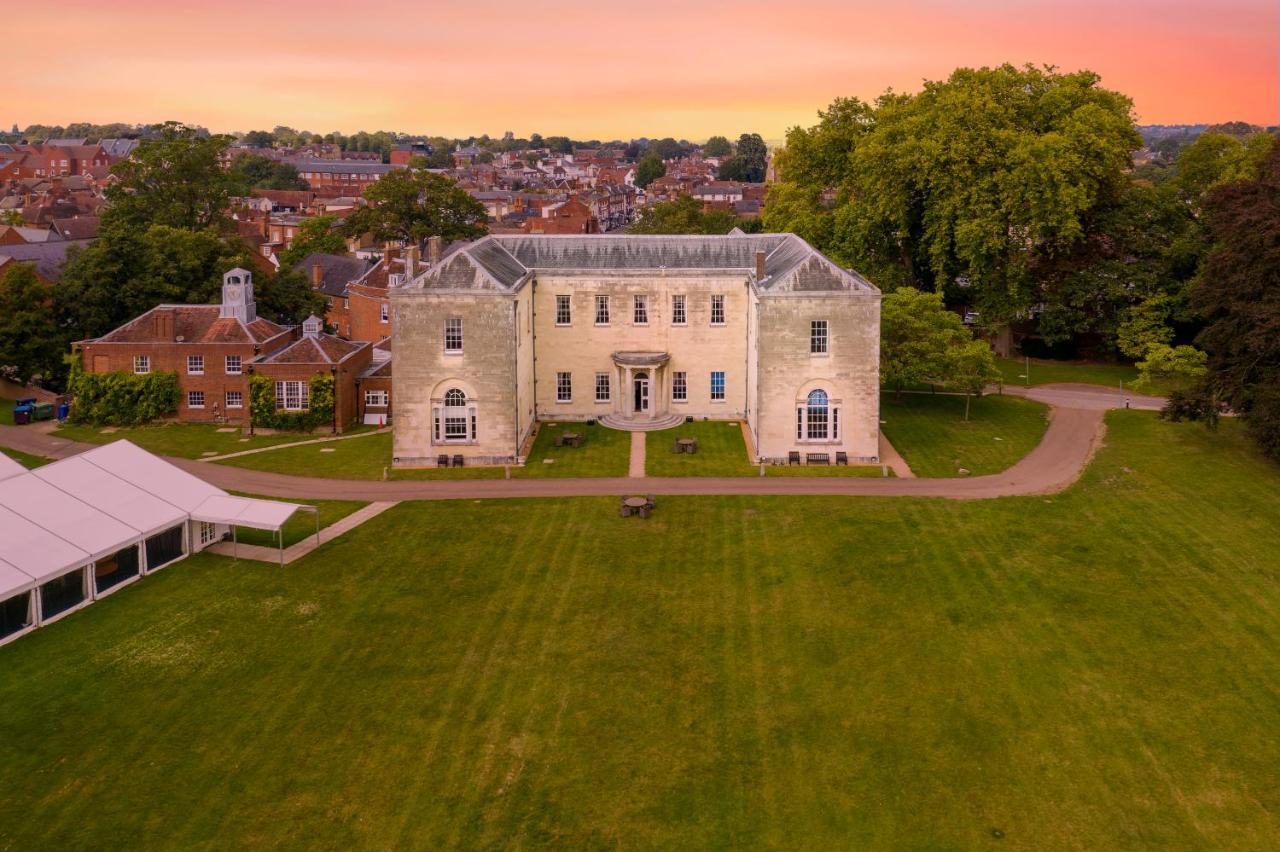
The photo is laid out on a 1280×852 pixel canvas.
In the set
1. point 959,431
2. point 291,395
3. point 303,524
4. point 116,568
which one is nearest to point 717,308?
point 959,431

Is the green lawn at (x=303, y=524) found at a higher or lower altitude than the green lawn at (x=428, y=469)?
lower

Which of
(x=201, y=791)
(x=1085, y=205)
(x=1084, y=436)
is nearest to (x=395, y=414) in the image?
(x=201, y=791)

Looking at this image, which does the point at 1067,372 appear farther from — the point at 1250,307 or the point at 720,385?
the point at 720,385

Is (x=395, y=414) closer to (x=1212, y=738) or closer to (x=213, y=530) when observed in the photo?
(x=213, y=530)

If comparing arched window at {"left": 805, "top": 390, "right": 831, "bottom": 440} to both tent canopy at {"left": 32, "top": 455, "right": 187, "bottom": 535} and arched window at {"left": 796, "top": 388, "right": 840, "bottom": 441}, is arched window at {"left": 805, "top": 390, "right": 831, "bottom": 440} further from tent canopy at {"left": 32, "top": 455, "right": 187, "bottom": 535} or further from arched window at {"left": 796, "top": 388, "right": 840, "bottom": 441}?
tent canopy at {"left": 32, "top": 455, "right": 187, "bottom": 535}

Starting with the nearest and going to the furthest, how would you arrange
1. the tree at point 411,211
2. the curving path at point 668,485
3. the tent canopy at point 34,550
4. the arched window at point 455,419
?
the tent canopy at point 34,550
the curving path at point 668,485
the arched window at point 455,419
the tree at point 411,211

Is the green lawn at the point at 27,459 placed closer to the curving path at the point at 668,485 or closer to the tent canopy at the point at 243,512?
the curving path at the point at 668,485

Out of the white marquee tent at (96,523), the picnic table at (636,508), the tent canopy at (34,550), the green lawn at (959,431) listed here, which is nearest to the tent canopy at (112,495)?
the white marquee tent at (96,523)
